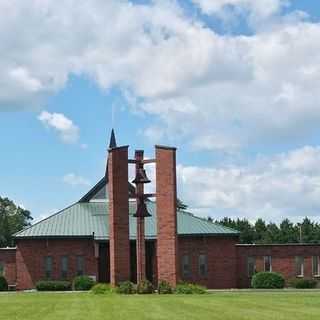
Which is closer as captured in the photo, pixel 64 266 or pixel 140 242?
pixel 140 242

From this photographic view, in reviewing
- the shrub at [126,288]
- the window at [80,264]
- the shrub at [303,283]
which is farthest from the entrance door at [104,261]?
the shrub at [126,288]

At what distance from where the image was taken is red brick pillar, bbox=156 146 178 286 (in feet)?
144

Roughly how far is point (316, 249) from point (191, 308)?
3653cm

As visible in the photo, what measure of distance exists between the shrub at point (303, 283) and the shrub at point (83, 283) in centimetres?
1403

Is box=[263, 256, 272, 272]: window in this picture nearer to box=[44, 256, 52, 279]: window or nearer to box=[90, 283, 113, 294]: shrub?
box=[44, 256, 52, 279]: window

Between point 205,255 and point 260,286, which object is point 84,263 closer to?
point 205,255

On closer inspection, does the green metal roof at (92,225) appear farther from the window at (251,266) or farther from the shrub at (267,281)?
the shrub at (267,281)

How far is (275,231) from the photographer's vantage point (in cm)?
13062

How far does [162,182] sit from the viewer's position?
44.6 metres

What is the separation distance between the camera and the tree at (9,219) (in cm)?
12597

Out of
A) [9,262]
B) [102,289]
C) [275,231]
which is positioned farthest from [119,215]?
[275,231]

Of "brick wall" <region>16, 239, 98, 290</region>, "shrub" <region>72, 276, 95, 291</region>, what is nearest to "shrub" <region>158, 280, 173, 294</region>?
"shrub" <region>72, 276, 95, 291</region>

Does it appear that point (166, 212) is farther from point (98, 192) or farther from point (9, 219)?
point (9, 219)

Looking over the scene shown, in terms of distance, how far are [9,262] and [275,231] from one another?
75.5 metres
